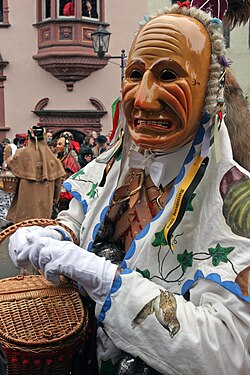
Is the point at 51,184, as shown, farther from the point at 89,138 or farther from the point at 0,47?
the point at 0,47

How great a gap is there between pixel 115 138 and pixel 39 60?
46.7 feet

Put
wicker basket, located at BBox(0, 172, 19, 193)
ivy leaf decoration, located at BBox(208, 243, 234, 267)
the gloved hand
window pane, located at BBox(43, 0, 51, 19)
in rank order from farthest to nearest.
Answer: window pane, located at BBox(43, 0, 51, 19) → wicker basket, located at BBox(0, 172, 19, 193) → the gloved hand → ivy leaf decoration, located at BBox(208, 243, 234, 267)

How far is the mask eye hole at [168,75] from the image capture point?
5.97ft

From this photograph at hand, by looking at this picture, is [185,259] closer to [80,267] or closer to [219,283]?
[219,283]

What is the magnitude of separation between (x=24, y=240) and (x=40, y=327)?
1.12 ft

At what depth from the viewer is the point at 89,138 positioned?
1179 cm

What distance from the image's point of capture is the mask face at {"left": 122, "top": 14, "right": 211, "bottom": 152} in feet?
5.91

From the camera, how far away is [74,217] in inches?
94.1

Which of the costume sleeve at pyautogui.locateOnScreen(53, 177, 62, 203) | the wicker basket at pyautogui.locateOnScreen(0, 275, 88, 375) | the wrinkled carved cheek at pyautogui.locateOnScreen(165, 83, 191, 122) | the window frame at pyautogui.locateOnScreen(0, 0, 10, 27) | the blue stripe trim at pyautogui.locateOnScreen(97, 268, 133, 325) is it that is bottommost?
the costume sleeve at pyautogui.locateOnScreen(53, 177, 62, 203)

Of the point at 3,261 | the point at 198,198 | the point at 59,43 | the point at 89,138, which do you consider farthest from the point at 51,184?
the point at 59,43

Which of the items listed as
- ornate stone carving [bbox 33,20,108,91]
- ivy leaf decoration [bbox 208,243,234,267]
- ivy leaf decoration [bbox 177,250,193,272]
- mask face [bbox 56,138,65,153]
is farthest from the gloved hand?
ornate stone carving [bbox 33,20,108,91]

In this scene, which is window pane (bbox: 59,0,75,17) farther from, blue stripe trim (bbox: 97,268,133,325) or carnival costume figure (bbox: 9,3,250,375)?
blue stripe trim (bbox: 97,268,133,325)

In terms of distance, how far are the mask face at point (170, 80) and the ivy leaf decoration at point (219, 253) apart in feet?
1.21

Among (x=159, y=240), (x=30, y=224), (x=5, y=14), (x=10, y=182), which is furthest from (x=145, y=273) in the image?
(x=5, y=14)
